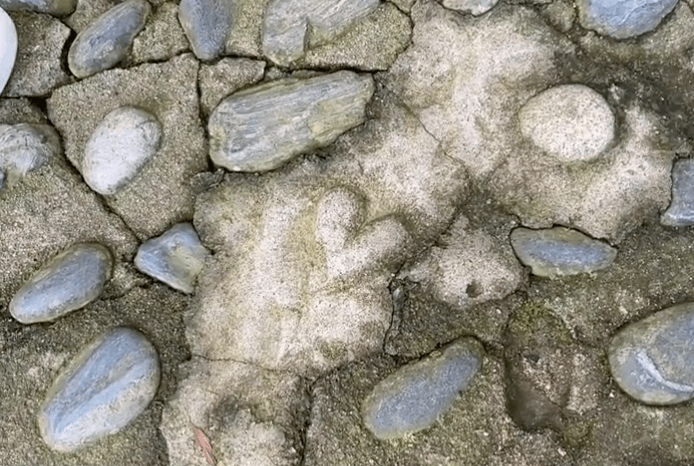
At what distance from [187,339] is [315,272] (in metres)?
0.33

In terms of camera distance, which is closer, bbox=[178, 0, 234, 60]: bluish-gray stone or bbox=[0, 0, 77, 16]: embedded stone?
bbox=[178, 0, 234, 60]: bluish-gray stone

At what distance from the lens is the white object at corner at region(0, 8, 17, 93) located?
68.9 inches

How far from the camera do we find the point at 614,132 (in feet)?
5.41

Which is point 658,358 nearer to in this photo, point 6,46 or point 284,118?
point 284,118

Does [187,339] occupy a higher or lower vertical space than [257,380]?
higher

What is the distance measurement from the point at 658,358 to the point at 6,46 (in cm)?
164

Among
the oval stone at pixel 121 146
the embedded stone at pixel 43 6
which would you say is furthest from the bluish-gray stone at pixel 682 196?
the embedded stone at pixel 43 6

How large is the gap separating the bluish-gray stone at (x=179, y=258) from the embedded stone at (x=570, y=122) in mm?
805

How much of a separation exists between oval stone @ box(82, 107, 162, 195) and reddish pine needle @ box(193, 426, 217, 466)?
1.97 feet

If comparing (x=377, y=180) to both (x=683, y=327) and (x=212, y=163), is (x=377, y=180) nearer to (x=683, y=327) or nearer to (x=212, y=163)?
(x=212, y=163)

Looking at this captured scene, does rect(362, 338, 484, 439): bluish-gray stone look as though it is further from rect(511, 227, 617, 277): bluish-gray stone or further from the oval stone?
the oval stone

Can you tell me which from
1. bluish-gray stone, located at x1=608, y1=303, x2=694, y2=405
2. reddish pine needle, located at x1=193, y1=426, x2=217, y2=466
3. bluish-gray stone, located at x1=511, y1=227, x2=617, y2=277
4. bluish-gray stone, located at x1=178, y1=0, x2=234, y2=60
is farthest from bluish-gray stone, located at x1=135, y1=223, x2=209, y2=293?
bluish-gray stone, located at x1=608, y1=303, x2=694, y2=405

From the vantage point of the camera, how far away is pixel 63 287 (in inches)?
66.6

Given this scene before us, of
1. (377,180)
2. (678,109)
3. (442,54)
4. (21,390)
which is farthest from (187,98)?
(678,109)
